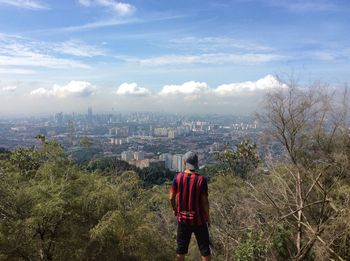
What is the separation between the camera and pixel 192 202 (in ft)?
15.4

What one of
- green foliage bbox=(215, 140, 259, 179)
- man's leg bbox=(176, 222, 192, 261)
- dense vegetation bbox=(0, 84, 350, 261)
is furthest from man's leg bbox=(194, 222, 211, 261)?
green foliage bbox=(215, 140, 259, 179)

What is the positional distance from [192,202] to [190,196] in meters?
0.08

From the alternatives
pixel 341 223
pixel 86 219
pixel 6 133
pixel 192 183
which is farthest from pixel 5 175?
pixel 6 133

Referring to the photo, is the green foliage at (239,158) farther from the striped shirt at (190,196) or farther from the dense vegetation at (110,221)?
the striped shirt at (190,196)

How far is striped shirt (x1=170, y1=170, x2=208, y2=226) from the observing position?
4.69 meters

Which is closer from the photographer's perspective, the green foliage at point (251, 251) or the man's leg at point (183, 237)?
the man's leg at point (183, 237)

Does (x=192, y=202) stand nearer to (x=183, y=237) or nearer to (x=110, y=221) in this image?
(x=183, y=237)

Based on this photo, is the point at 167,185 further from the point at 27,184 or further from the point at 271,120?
the point at 27,184

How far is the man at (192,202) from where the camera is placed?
469cm

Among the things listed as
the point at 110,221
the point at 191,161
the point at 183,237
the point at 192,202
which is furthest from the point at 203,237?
the point at 110,221

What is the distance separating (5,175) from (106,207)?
5.99 feet

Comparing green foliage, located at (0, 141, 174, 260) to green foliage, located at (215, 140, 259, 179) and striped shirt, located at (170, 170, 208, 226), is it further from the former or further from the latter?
green foliage, located at (215, 140, 259, 179)

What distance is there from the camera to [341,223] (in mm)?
8375

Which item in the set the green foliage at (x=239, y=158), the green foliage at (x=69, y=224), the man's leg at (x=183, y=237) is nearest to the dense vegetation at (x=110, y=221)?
the green foliage at (x=69, y=224)
